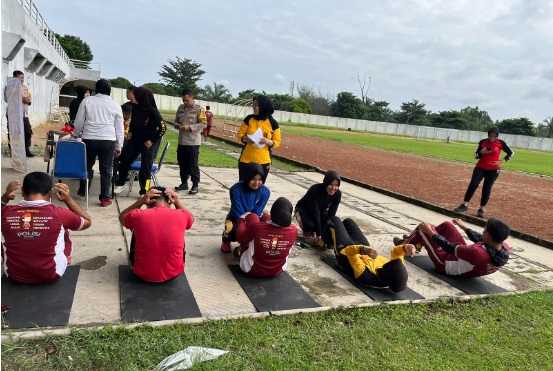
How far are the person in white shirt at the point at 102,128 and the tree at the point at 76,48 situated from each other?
169ft

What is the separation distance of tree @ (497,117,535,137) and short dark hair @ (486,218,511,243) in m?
66.3

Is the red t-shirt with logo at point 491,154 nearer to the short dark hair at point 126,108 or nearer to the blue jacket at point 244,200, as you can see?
the blue jacket at point 244,200

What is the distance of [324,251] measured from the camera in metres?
5.10

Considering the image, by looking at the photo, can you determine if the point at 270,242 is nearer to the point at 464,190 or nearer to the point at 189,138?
the point at 189,138

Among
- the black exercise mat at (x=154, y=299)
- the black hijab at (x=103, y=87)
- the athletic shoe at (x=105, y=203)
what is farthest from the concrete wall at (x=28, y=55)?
the black exercise mat at (x=154, y=299)

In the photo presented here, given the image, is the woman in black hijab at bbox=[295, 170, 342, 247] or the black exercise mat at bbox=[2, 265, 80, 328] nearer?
the black exercise mat at bbox=[2, 265, 80, 328]

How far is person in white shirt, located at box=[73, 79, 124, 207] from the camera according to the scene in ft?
18.6

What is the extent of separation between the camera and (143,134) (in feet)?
20.4

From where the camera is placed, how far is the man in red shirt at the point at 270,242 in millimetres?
3855

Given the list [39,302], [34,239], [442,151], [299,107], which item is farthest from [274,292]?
[299,107]

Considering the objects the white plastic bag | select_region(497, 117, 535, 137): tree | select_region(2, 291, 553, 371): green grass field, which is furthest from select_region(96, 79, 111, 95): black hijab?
select_region(497, 117, 535, 137): tree

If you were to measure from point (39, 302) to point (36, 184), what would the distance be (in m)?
0.89

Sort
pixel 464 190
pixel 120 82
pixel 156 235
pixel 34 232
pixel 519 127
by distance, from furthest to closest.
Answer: pixel 519 127 < pixel 120 82 < pixel 464 190 < pixel 156 235 < pixel 34 232

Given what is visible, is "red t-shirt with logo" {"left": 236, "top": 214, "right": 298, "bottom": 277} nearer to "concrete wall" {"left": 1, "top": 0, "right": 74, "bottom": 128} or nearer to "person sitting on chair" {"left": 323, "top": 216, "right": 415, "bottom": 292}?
"person sitting on chair" {"left": 323, "top": 216, "right": 415, "bottom": 292}
